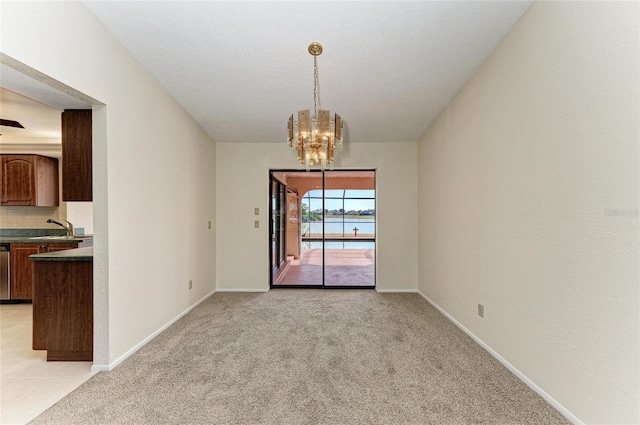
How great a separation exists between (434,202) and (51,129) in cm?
540

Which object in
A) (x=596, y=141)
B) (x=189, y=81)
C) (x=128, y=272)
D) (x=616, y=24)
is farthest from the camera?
(x=189, y=81)

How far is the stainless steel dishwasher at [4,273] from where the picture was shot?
3873mm

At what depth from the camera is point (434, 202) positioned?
3.82 metres

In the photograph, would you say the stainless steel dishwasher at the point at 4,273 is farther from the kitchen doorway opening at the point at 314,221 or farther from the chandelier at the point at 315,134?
the chandelier at the point at 315,134

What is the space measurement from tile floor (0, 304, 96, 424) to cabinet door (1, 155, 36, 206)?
2.36m

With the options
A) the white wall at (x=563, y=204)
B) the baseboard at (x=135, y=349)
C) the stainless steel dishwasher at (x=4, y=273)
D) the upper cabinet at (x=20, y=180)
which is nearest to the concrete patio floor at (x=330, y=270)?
the baseboard at (x=135, y=349)

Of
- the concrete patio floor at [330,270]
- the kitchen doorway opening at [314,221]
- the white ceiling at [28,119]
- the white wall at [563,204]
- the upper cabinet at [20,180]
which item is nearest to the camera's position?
the white wall at [563,204]

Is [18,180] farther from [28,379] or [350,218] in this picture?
[350,218]

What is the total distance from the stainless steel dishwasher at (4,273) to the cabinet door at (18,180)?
77cm

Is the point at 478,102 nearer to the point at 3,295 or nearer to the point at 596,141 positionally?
the point at 596,141

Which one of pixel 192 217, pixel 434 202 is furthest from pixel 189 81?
pixel 434 202

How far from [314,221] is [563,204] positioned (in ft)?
13.6

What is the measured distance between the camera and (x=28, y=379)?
6.81ft

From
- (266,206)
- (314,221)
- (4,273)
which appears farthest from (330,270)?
(4,273)
